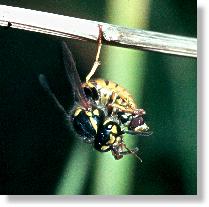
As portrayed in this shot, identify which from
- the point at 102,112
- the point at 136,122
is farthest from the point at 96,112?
the point at 136,122

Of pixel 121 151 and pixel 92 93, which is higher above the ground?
pixel 92 93

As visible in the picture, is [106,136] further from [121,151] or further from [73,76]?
[73,76]

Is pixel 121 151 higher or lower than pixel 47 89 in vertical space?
lower

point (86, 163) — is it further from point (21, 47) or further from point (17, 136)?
point (21, 47)

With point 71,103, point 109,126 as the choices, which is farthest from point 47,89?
point 109,126

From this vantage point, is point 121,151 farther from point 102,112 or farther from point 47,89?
point 47,89

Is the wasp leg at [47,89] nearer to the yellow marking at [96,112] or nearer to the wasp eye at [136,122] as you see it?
the yellow marking at [96,112]

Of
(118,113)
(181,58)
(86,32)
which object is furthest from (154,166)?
(86,32)

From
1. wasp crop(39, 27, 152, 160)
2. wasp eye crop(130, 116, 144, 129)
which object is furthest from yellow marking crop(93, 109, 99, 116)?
wasp eye crop(130, 116, 144, 129)
